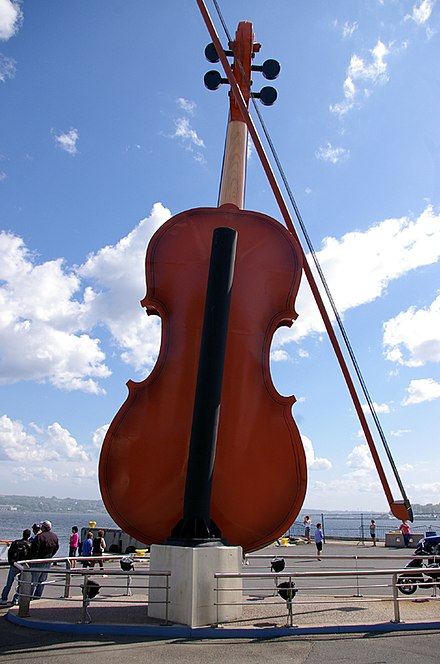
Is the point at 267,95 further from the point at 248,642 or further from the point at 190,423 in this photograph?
the point at 248,642

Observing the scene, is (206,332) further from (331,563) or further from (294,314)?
(331,563)

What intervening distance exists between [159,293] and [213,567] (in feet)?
12.2

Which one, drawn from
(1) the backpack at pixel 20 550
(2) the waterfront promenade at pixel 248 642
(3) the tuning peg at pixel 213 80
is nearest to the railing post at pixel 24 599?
(2) the waterfront promenade at pixel 248 642

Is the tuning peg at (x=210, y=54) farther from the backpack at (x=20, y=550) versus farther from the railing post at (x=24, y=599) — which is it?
the backpack at (x=20, y=550)

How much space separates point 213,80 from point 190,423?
22.1 ft

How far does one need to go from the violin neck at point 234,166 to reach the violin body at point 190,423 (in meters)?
1.41

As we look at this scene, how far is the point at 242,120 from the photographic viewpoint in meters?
10.4

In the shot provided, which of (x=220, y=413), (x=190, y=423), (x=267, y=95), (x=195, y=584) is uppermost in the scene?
(x=267, y=95)

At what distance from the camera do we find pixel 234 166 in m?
9.73

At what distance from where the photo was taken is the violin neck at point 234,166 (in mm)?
9367

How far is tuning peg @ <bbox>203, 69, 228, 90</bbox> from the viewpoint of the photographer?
1085 cm

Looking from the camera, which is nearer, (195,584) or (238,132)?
(195,584)

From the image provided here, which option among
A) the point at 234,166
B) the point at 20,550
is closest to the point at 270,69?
the point at 234,166

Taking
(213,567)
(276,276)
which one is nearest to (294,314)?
(276,276)
